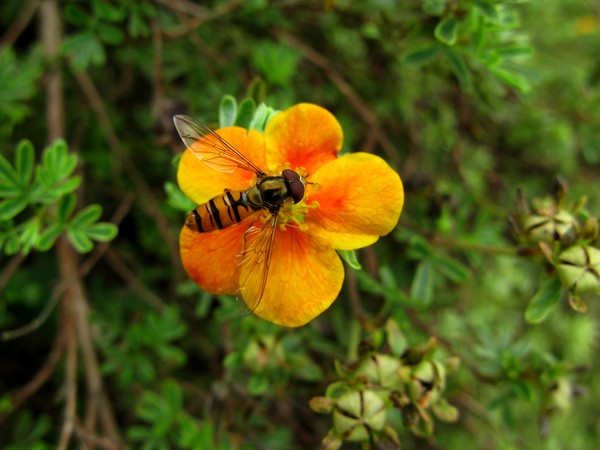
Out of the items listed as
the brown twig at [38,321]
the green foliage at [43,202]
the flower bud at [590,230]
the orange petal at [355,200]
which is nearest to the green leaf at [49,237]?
the green foliage at [43,202]

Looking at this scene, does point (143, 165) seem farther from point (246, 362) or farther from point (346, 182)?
point (346, 182)

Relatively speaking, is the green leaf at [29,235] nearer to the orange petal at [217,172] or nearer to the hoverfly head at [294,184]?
the orange petal at [217,172]

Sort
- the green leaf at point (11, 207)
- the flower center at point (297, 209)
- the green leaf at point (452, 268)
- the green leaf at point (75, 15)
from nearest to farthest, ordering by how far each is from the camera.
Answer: the flower center at point (297, 209) < the green leaf at point (11, 207) < the green leaf at point (452, 268) < the green leaf at point (75, 15)

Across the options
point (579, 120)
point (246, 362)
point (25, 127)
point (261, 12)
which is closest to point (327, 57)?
point (261, 12)

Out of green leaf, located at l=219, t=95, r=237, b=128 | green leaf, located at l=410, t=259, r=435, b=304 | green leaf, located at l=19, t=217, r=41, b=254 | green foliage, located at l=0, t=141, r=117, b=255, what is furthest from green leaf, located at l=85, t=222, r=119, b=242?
green leaf, located at l=410, t=259, r=435, b=304

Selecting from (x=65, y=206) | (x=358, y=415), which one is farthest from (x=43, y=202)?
(x=358, y=415)

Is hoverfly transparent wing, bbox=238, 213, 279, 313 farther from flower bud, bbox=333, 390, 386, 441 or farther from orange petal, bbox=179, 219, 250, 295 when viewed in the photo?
flower bud, bbox=333, 390, 386, 441
